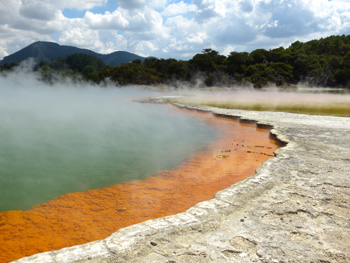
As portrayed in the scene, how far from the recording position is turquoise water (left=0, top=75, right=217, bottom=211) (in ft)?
16.9

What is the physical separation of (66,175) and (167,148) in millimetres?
2933

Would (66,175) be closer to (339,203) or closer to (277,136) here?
(339,203)

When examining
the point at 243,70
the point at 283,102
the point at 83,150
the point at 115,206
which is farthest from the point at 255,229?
the point at 243,70

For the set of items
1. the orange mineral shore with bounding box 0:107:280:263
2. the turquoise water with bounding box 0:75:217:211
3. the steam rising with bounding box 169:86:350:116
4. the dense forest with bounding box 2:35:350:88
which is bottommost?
the orange mineral shore with bounding box 0:107:280:263

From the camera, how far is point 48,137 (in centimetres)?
891

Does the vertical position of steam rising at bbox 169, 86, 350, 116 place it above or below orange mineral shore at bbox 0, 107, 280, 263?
above

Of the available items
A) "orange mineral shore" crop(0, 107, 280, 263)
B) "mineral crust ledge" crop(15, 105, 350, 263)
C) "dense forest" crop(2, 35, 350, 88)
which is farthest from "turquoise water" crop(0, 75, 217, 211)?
"dense forest" crop(2, 35, 350, 88)

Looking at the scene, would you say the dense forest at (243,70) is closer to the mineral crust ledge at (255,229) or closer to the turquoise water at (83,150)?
the turquoise water at (83,150)

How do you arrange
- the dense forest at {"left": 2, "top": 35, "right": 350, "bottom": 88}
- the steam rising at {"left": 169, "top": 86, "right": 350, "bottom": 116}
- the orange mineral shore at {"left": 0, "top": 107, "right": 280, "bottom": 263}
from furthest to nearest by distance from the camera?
the dense forest at {"left": 2, "top": 35, "right": 350, "bottom": 88} < the steam rising at {"left": 169, "top": 86, "right": 350, "bottom": 116} < the orange mineral shore at {"left": 0, "top": 107, "right": 280, "bottom": 263}

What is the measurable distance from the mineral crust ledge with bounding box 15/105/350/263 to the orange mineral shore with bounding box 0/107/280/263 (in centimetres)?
76

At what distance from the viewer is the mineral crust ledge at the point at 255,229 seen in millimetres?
2510

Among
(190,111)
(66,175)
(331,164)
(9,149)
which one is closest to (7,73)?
(190,111)

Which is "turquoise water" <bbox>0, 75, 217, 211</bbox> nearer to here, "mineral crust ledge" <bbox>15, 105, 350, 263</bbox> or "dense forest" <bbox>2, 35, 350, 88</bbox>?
"mineral crust ledge" <bbox>15, 105, 350, 263</bbox>

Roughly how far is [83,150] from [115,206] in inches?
141
